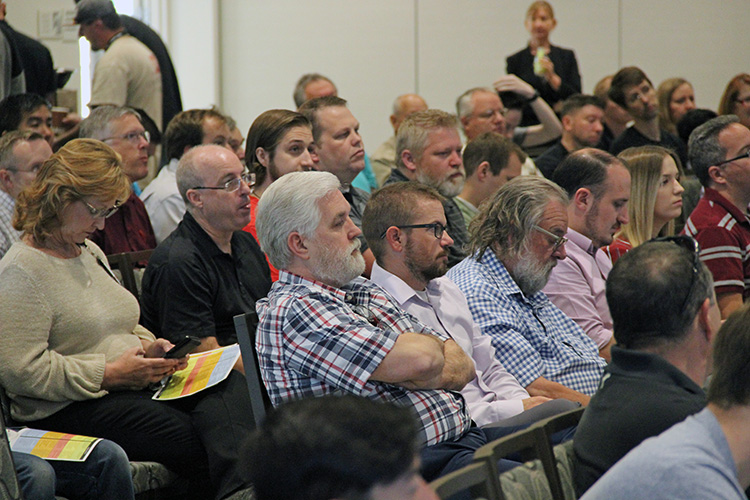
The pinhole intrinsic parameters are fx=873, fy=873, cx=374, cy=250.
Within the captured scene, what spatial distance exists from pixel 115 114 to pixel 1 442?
8.12 ft

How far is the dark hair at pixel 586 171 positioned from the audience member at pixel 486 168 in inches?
37.7

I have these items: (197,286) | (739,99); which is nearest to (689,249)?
(197,286)

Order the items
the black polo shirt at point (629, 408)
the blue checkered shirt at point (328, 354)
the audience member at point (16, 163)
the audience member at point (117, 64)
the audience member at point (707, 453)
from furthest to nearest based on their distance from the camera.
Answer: the audience member at point (117, 64) < the audience member at point (16, 163) < the blue checkered shirt at point (328, 354) < the black polo shirt at point (629, 408) < the audience member at point (707, 453)

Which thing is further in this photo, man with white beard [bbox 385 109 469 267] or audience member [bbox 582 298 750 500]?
man with white beard [bbox 385 109 469 267]

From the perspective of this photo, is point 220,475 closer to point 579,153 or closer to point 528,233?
point 528,233

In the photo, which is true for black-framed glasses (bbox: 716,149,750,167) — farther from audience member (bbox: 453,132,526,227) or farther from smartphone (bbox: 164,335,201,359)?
smartphone (bbox: 164,335,201,359)

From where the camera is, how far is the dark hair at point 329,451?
950 mm

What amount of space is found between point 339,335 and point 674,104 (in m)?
5.49

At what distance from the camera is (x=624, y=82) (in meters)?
6.26

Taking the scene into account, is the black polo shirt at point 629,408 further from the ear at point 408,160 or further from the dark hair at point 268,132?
the ear at point 408,160

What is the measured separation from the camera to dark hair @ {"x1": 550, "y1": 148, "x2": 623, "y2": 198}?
3.62 meters

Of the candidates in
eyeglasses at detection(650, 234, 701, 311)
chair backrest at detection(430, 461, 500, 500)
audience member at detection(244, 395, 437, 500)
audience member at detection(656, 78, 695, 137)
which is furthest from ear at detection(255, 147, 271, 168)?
audience member at detection(656, 78, 695, 137)

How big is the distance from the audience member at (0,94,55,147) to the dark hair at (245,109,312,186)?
1176 mm

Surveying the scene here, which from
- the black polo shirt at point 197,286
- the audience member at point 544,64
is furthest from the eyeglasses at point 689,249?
the audience member at point 544,64
